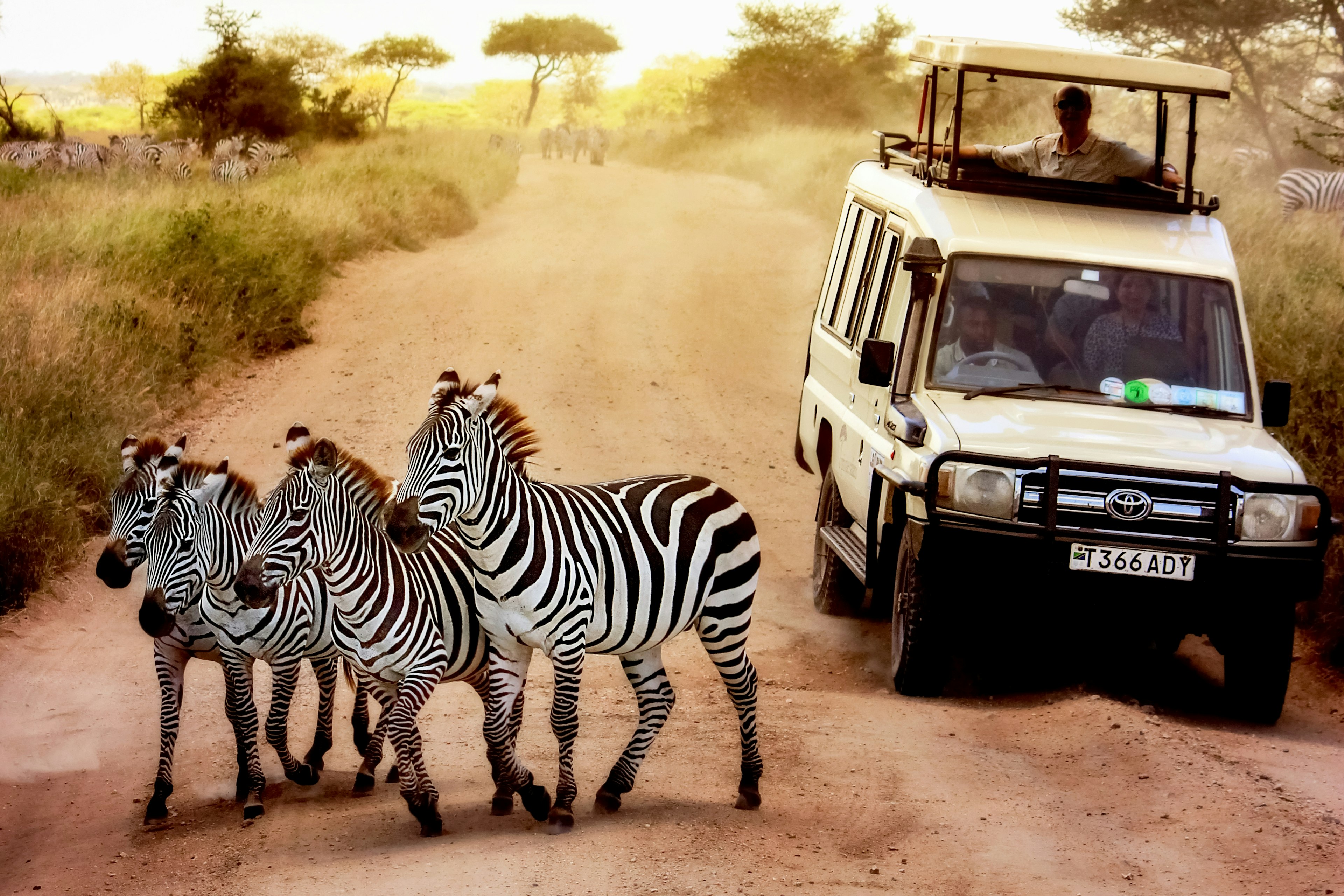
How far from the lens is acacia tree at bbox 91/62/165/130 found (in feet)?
192

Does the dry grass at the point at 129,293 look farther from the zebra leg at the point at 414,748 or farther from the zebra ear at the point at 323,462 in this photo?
the zebra leg at the point at 414,748

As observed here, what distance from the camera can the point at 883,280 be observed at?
7949 mm

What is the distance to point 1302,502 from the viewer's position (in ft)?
20.9

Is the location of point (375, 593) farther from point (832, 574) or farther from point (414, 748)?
point (832, 574)

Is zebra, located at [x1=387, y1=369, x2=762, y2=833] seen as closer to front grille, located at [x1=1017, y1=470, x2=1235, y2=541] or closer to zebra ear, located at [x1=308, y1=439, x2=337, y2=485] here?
zebra ear, located at [x1=308, y1=439, x2=337, y2=485]

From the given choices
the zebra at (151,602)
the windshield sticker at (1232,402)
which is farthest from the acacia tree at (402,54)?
the zebra at (151,602)

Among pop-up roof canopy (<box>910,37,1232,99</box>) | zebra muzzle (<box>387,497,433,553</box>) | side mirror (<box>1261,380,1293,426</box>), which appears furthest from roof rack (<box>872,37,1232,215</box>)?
zebra muzzle (<box>387,497,433,553</box>)

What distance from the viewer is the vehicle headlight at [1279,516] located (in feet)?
20.9

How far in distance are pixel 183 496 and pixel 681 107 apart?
51.5 m

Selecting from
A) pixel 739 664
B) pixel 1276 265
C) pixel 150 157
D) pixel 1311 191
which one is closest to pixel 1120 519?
pixel 739 664

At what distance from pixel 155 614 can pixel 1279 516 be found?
4.48m

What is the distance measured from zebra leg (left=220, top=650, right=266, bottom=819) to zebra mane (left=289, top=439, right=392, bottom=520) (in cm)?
78

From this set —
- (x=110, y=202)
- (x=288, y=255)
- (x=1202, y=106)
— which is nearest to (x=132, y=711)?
(x=288, y=255)

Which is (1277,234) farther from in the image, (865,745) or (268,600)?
(268,600)
